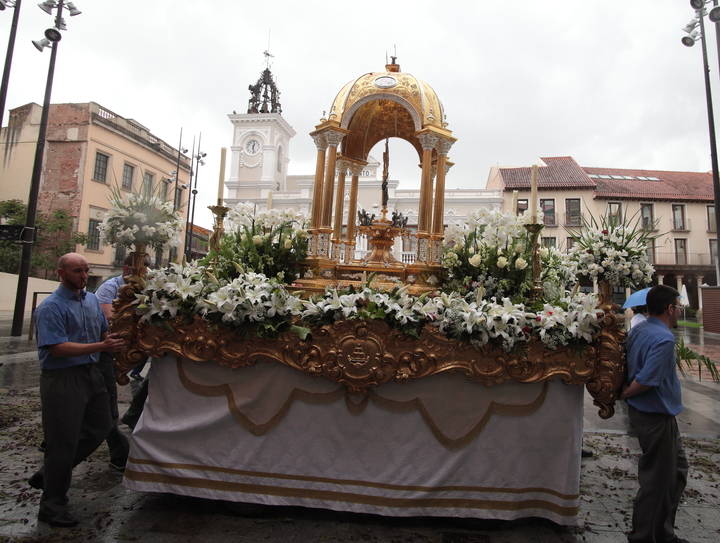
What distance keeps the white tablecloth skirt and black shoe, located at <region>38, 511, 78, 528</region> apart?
1.18 feet

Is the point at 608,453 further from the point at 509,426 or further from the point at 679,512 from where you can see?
the point at 509,426

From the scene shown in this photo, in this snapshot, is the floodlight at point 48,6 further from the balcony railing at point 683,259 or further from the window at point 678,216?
the window at point 678,216

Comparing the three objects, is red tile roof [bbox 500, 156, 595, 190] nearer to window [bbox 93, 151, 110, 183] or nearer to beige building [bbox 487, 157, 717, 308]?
beige building [bbox 487, 157, 717, 308]

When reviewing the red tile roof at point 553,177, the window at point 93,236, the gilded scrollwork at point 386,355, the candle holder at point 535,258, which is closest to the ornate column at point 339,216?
the gilded scrollwork at point 386,355

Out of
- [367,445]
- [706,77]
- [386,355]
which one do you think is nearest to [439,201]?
[386,355]

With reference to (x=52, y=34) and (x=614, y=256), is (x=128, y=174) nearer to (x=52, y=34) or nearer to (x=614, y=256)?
(x=52, y=34)

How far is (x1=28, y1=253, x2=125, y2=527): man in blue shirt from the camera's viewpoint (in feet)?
9.18

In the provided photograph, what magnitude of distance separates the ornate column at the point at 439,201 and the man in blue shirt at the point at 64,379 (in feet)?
9.42

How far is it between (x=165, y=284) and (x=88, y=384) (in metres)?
0.80

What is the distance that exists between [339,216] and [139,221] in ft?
7.36

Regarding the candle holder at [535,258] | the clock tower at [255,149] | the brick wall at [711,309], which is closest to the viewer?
the candle holder at [535,258]

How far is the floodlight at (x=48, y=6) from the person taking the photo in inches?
440

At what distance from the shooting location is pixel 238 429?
3.08 metres

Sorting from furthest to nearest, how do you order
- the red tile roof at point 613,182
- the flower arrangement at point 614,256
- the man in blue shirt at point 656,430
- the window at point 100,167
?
the red tile roof at point 613,182 < the window at point 100,167 < the flower arrangement at point 614,256 < the man in blue shirt at point 656,430
